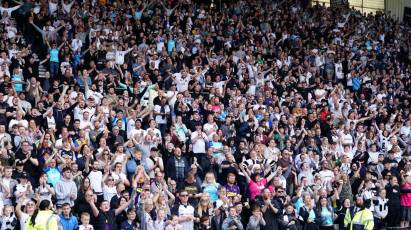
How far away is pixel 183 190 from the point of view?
16641 mm

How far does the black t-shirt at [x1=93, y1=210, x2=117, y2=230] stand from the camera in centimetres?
1521

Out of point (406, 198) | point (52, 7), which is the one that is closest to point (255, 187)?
point (406, 198)

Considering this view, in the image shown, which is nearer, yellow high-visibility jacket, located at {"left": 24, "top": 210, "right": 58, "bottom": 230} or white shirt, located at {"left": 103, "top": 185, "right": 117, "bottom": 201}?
yellow high-visibility jacket, located at {"left": 24, "top": 210, "right": 58, "bottom": 230}

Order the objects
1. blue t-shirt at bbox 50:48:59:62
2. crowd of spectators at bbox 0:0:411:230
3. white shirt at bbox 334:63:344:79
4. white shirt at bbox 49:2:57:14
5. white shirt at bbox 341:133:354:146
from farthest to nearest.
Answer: white shirt at bbox 334:63:344:79 → white shirt at bbox 49:2:57:14 → white shirt at bbox 341:133:354:146 → blue t-shirt at bbox 50:48:59:62 → crowd of spectators at bbox 0:0:411:230

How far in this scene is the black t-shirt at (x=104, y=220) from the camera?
15211 mm

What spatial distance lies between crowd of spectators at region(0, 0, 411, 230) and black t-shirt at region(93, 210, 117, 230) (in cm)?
3

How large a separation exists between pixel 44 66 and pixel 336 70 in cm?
1110

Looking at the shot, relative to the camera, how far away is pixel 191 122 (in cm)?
2086

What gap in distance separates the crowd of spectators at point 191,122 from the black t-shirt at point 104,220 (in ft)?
0.09

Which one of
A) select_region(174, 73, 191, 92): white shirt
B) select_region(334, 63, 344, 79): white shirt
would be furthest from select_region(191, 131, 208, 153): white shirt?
select_region(334, 63, 344, 79): white shirt

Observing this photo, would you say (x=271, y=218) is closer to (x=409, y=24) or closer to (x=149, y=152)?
(x=149, y=152)

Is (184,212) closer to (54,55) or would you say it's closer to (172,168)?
(172,168)

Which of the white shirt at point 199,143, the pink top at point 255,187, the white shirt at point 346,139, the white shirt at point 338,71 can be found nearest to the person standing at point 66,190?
the pink top at point 255,187

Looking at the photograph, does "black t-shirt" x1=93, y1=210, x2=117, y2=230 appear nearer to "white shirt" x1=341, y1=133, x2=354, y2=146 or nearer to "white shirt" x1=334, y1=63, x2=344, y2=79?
"white shirt" x1=341, y1=133, x2=354, y2=146
